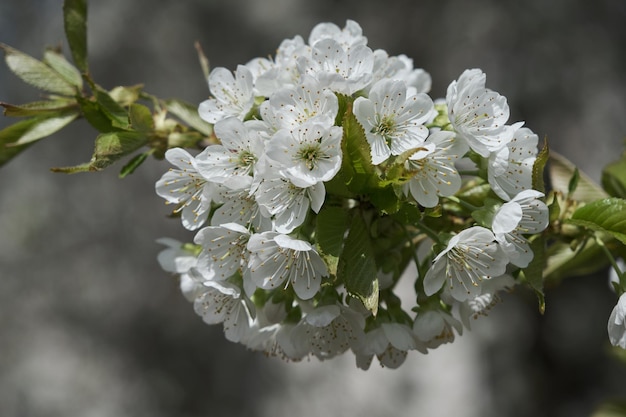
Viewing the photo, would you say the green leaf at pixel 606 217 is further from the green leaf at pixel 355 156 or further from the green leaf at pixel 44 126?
the green leaf at pixel 44 126

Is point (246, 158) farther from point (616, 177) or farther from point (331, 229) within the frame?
point (616, 177)

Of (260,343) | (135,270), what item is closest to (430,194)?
(260,343)

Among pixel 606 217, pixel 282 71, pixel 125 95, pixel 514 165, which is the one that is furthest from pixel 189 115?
pixel 606 217

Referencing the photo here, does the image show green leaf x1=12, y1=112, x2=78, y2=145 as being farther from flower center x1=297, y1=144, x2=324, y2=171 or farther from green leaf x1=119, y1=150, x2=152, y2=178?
flower center x1=297, y1=144, x2=324, y2=171

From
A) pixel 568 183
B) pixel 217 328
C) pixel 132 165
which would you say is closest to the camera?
pixel 132 165

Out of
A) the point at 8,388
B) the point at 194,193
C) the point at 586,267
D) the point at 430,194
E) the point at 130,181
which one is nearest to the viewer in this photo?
the point at 430,194

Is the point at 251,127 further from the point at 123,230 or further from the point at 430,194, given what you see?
the point at 123,230

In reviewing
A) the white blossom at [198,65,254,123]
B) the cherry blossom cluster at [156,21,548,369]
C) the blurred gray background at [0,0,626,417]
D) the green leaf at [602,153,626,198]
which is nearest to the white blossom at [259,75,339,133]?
the cherry blossom cluster at [156,21,548,369]
